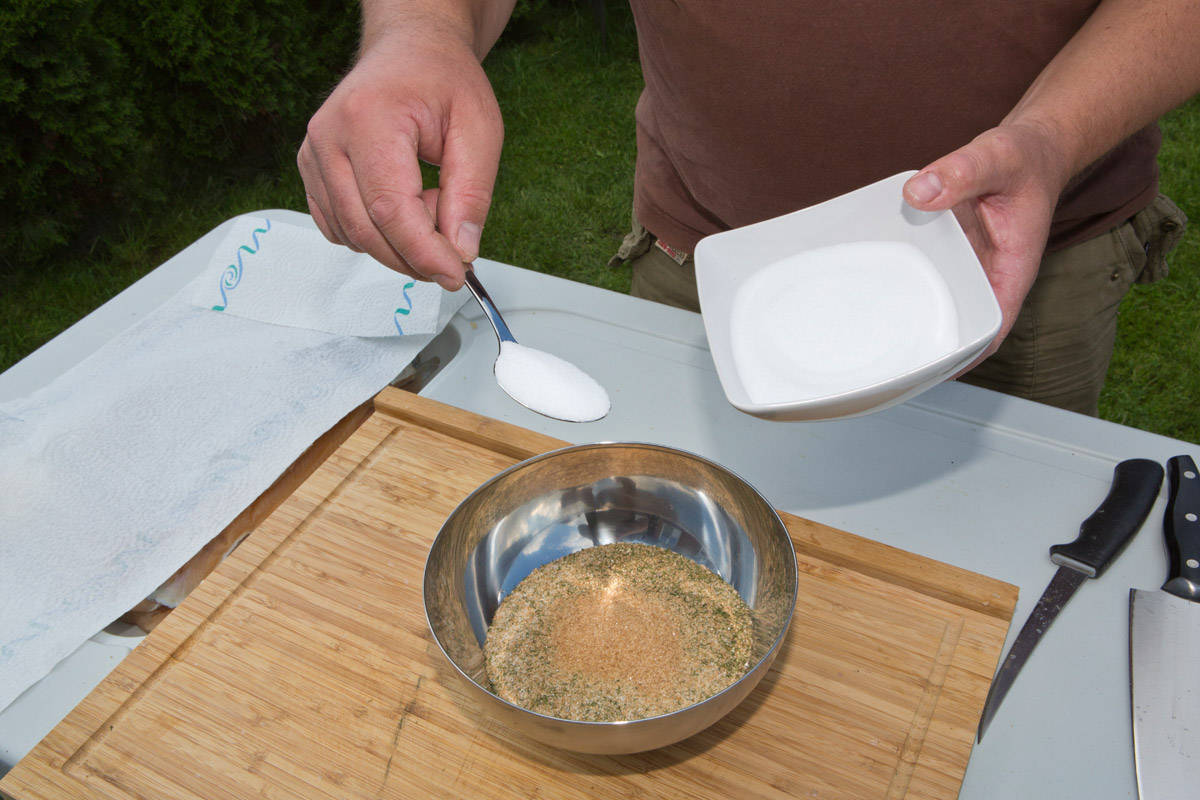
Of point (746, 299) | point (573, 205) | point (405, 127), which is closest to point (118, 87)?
point (573, 205)

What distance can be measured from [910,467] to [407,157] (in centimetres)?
63

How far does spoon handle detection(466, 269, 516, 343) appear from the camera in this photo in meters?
1.00

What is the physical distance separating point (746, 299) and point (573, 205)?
201 cm

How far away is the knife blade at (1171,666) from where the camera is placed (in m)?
0.71

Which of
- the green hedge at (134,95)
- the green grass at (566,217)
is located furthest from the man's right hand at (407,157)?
the green hedge at (134,95)

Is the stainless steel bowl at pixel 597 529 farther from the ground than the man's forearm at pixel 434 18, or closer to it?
closer to it

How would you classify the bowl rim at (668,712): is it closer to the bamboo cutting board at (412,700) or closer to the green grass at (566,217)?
the bamboo cutting board at (412,700)

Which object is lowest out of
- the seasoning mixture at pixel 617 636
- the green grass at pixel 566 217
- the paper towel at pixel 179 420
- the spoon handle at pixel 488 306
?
the green grass at pixel 566 217

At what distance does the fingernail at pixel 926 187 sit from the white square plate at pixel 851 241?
0.23ft

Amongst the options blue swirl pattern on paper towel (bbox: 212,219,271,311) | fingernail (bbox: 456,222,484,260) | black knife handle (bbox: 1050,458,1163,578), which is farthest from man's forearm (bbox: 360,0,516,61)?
black knife handle (bbox: 1050,458,1163,578)

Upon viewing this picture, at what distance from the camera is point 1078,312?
1218 millimetres

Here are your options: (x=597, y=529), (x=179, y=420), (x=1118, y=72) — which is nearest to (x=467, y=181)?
(x=597, y=529)

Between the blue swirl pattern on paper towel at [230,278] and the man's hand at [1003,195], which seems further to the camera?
the blue swirl pattern on paper towel at [230,278]

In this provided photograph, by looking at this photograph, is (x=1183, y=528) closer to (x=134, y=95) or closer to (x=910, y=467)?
(x=910, y=467)
